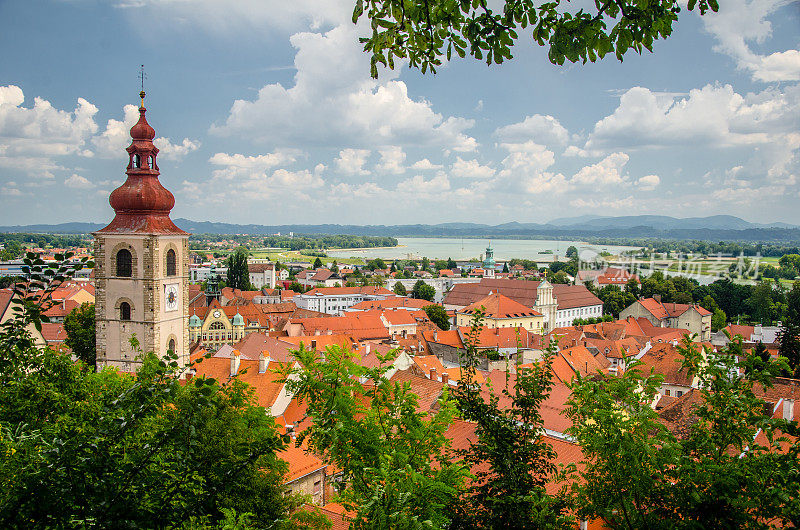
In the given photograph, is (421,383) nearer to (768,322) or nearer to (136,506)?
(136,506)

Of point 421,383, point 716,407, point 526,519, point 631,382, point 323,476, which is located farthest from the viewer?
point 421,383

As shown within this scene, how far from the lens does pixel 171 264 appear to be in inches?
841

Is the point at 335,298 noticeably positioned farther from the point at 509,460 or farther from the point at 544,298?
the point at 509,460

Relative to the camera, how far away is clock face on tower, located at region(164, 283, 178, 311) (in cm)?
2088

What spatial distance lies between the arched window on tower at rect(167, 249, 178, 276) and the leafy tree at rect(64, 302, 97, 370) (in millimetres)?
12491

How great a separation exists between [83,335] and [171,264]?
46.4 ft

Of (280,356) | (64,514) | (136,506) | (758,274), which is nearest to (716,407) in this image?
(136,506)

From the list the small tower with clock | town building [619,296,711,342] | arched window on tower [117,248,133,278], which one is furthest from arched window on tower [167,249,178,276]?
town building [619,296,711,342]

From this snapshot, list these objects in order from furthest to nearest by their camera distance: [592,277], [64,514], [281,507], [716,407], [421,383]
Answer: [592,277], [421,383], [281,507], [716,407], [64,514]

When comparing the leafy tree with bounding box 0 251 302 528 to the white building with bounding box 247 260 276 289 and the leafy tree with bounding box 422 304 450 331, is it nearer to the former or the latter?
the leafy tree with bounding box 422 304 450 331

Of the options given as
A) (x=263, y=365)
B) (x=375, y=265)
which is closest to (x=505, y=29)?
(x=263, y=365)

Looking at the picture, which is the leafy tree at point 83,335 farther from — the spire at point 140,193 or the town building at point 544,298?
the town building at point 544,298

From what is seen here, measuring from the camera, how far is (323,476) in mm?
15594

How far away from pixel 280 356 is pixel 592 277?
92876mm
